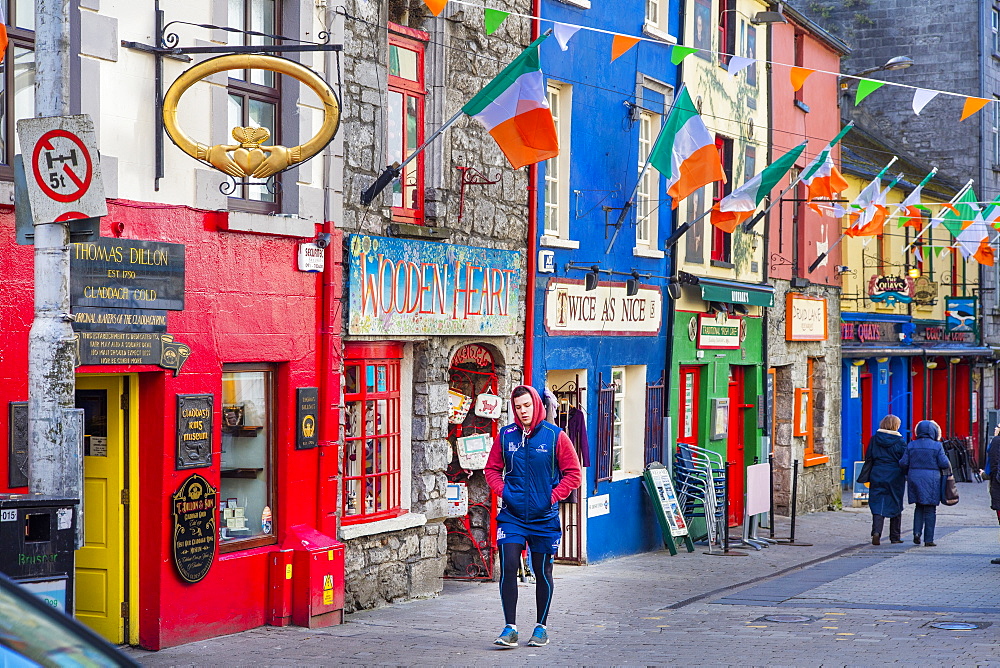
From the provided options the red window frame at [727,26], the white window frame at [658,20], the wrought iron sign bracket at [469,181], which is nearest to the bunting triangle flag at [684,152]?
the wrought iron sign bracket at [469,181]

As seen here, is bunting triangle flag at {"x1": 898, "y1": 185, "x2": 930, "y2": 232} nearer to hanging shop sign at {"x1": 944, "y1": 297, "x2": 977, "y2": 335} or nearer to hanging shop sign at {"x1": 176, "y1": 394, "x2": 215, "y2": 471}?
hanging shop sign at {"x1": 944, "y1": 297, "x2": 977, "y2": 335}

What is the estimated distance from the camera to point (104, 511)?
9.61 metres

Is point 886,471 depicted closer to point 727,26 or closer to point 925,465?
point 925,465

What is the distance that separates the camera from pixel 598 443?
52.5 feet

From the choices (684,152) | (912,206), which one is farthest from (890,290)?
(684,152)

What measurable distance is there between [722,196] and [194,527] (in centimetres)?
1195

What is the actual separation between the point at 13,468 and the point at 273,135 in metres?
3.71

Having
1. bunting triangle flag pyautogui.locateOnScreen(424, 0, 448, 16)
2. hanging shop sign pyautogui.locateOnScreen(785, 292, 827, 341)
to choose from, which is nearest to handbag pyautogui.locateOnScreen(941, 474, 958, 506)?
hanging shop sign pyautogui.locateOnScreen(785, 292, 827, 341)

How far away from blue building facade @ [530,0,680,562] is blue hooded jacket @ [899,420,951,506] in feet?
10.6

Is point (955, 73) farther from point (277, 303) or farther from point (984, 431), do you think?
point (277, 303)

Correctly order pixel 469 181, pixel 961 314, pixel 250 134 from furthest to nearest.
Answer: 1. pixel 961 314
2. pixel 469 181
3. pixel 250 134

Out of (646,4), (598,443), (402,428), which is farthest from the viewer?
(646,4)

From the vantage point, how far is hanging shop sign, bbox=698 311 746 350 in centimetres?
1898

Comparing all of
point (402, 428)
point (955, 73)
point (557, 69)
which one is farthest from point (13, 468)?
point (955, 73)
